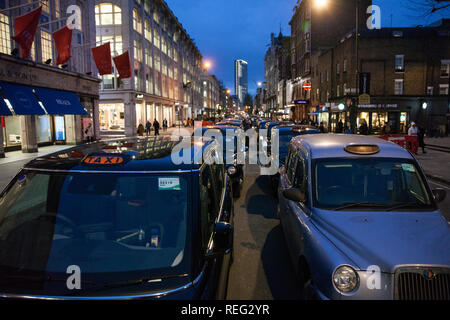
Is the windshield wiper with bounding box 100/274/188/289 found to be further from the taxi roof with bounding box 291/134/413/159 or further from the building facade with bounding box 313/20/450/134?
the building facade with bounding box 313/20/450/134

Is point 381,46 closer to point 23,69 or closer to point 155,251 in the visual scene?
point 23,69

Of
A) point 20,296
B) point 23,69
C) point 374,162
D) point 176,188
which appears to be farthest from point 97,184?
point 23,69

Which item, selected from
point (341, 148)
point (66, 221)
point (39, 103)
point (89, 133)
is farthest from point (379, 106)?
point (66, 221)

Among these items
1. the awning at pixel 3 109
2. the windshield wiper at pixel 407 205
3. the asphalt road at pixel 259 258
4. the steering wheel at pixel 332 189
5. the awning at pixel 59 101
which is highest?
the awning at pixel 59 101

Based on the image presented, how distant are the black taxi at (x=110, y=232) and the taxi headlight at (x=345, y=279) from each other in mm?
1032

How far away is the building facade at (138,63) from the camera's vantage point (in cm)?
3819

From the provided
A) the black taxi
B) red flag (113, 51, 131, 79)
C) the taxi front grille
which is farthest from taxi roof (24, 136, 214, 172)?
red flag (113, 51, 131, 79)

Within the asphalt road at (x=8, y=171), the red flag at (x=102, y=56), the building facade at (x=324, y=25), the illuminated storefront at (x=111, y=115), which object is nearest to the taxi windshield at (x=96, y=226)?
the asphalt road at (x=8, y=171)

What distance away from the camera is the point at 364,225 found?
3549 millimetres

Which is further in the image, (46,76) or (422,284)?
(46,76)

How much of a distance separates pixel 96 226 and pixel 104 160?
0.59 m

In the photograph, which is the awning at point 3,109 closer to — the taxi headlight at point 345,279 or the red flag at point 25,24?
the red flag at point 25,24

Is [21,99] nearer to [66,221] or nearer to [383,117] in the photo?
[66,221]

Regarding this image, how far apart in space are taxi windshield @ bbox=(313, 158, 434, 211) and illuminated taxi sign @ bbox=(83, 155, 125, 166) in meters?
2.45
